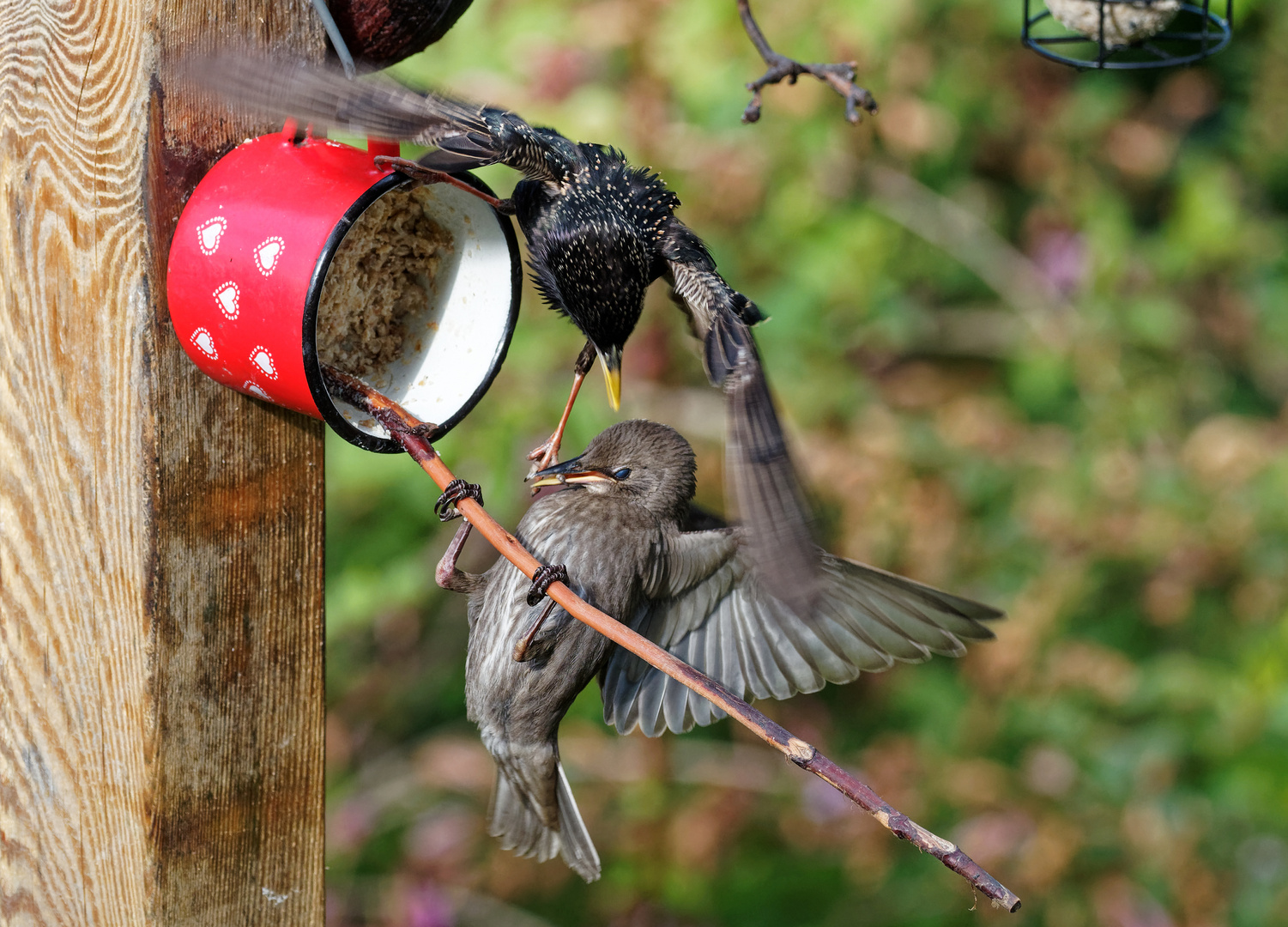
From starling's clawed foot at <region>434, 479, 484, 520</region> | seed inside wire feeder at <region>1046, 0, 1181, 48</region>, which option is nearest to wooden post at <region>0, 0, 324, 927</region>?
starling's clawed foot at <region>434, 479, 484, 520</region>

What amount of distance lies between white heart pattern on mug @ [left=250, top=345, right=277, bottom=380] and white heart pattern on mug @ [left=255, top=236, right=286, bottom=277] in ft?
0.31

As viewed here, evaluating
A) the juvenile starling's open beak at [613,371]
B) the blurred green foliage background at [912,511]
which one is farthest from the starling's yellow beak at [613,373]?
the blurred green foliage background at [912,511]

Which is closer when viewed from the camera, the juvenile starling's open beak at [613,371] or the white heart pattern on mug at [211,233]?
the white heart pattern on mug at [211,233]

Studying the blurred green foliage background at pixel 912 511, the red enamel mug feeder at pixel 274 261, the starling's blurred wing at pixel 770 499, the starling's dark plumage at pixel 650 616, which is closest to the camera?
the starling's blurred wing at pixel 770 499

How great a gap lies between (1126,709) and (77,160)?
3.21 metres

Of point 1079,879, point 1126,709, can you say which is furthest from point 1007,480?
point 1079,879

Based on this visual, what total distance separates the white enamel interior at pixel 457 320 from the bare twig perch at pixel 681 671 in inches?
2.3

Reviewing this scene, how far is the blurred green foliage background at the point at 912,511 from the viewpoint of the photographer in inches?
140

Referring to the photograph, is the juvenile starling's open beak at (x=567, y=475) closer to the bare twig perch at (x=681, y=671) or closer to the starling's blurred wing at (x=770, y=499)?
the bare twig perch at (x=681, y=671)

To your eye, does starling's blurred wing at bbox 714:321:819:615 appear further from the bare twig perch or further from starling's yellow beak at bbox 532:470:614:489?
starling's yellow beak at bbox 532:470:614:489

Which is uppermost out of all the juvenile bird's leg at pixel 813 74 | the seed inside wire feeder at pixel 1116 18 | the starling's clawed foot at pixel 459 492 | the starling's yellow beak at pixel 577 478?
the seed inside wire feeder at pixel 1116 18

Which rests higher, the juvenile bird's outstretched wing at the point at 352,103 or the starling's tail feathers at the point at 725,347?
the juvenile bird's outstretched wing at the point at 352,103

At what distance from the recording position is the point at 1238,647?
401 centimetres

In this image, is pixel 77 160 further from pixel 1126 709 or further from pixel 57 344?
pixel 1126 709
